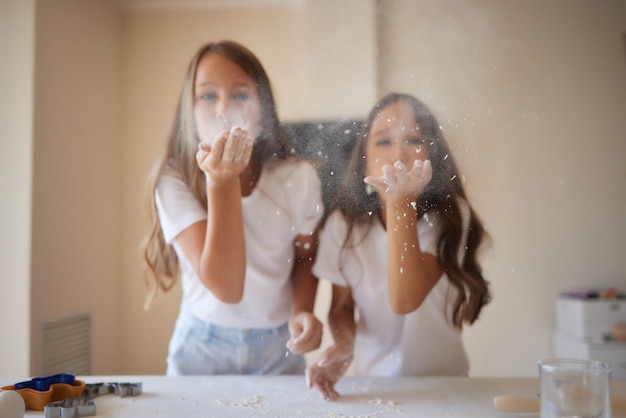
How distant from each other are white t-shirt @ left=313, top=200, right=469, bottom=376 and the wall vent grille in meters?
0.42

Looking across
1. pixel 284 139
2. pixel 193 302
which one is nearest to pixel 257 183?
pixel 284 139

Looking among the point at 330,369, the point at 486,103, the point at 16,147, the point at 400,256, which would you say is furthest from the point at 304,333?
the point at 16,147

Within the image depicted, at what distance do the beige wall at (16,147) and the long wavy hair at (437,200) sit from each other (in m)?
0.53

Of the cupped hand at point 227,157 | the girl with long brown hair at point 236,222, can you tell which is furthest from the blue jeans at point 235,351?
the cupped hand at point 227,157

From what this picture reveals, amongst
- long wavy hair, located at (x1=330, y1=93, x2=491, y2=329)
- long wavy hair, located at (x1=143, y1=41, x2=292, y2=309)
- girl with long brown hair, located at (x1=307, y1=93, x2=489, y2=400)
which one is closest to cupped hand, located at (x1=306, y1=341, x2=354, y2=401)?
girl with long brown hair, located at (x1=307, y1=93, x2=489, y2=400)

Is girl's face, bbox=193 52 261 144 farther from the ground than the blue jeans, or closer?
farther from the ground

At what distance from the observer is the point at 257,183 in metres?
0.83

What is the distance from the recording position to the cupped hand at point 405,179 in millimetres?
761

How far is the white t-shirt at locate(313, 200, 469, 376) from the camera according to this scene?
820 millimetres

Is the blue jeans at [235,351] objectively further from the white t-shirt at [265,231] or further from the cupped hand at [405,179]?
the cupped hand at [405,179]

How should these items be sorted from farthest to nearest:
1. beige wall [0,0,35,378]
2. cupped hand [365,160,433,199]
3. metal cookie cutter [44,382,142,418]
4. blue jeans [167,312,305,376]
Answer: beige wall [0,0,35,378] < blue jeans [167,312,305,376] < cupped hand [365,160,433,199] < metal cookie cutter [44,382,142,418]

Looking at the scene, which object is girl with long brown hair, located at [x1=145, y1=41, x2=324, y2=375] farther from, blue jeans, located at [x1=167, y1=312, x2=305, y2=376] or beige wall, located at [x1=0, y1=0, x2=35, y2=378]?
beige wall, located at [x1=0, y1=0, x2=35, y2=378]

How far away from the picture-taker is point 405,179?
0.76m

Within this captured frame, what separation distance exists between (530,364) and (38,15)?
3.11 feet
